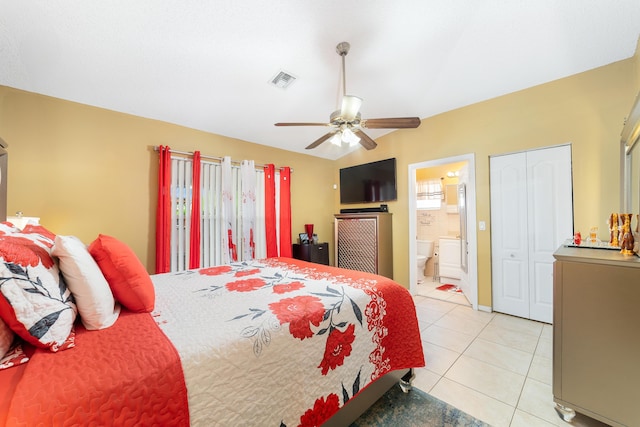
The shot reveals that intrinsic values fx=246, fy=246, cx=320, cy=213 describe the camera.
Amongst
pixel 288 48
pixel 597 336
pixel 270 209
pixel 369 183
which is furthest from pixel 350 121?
pixel 369 183

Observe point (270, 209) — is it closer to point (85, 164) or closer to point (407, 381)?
point (85, 164)

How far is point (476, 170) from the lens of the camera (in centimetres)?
315

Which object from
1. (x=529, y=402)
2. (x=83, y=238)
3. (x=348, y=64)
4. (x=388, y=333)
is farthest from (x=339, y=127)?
(x=83, y=238)

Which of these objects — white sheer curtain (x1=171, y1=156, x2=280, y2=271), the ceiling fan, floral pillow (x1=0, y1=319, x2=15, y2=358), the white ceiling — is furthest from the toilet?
floral pillow (x1=0, y1=319, x2=15, y2=358)

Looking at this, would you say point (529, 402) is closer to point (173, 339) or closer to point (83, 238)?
point (173, 339)

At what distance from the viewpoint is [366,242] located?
4.00m

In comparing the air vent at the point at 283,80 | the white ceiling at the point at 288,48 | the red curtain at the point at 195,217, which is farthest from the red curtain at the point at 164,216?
the air vent at the point at 283,80

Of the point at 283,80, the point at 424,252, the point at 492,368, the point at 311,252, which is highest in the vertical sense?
the point at 283,80

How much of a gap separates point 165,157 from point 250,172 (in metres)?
1.11

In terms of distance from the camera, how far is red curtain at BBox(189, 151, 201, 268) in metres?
3.13

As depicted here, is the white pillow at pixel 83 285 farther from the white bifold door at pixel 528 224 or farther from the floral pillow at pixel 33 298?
the white bifold door at pixel 528 224

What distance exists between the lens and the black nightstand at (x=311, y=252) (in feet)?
13.5

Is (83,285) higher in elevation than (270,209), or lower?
lower

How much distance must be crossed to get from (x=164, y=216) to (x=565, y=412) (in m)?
3.81
